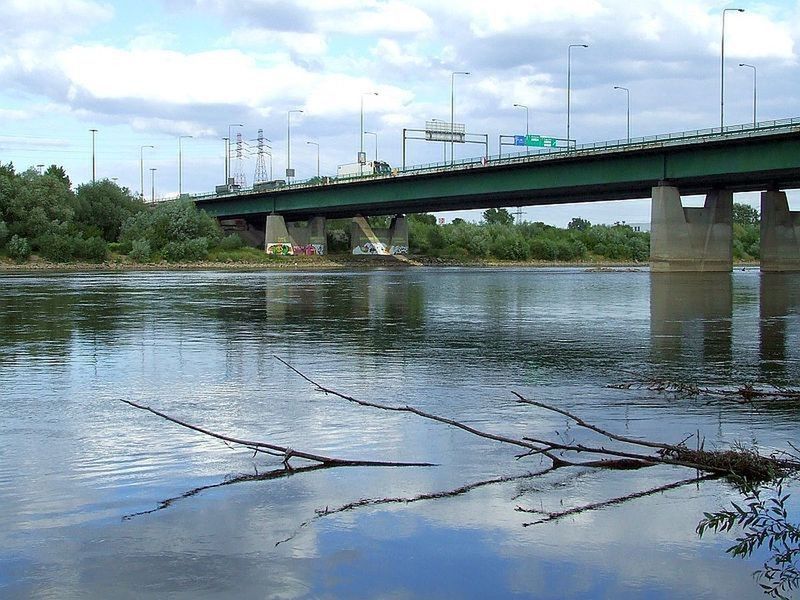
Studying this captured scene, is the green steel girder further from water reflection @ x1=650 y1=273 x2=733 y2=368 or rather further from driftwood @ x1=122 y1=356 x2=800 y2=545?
driftwood @ x1=122 y1=356 x2=800 y2=545

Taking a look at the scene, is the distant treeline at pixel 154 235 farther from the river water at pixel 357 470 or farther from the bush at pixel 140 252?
the river water at pixel 357 470

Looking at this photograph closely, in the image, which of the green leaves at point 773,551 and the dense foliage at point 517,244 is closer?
the green leaves at point 773,551

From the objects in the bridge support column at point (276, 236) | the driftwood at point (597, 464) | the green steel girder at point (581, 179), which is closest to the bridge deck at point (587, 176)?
the green steel girder at point (581, 179)

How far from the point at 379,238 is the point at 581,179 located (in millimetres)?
62332

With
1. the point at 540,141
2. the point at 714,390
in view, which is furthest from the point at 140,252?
the point at 714,390

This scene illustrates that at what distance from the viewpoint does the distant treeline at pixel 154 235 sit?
373 ft

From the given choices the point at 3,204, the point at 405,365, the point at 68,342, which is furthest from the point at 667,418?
the point at 3,204

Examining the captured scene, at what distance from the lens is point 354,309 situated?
36.5 metres

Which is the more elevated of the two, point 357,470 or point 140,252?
point 140,252

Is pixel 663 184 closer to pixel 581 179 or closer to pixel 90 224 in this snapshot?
pixel 581 179

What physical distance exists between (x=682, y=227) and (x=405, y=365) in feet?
229

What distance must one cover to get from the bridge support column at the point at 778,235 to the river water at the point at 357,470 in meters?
69.6

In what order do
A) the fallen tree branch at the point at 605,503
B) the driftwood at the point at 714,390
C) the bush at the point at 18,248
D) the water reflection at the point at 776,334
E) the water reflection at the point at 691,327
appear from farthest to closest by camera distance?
the bush at the point at 18,248 → the water reflection at the point at 691,327 → the water reflection at the point at 776,334 → the driftwood at the point at 714,390 → the fallen tree branch at the point at 605,503

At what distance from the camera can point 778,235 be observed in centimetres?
9081
